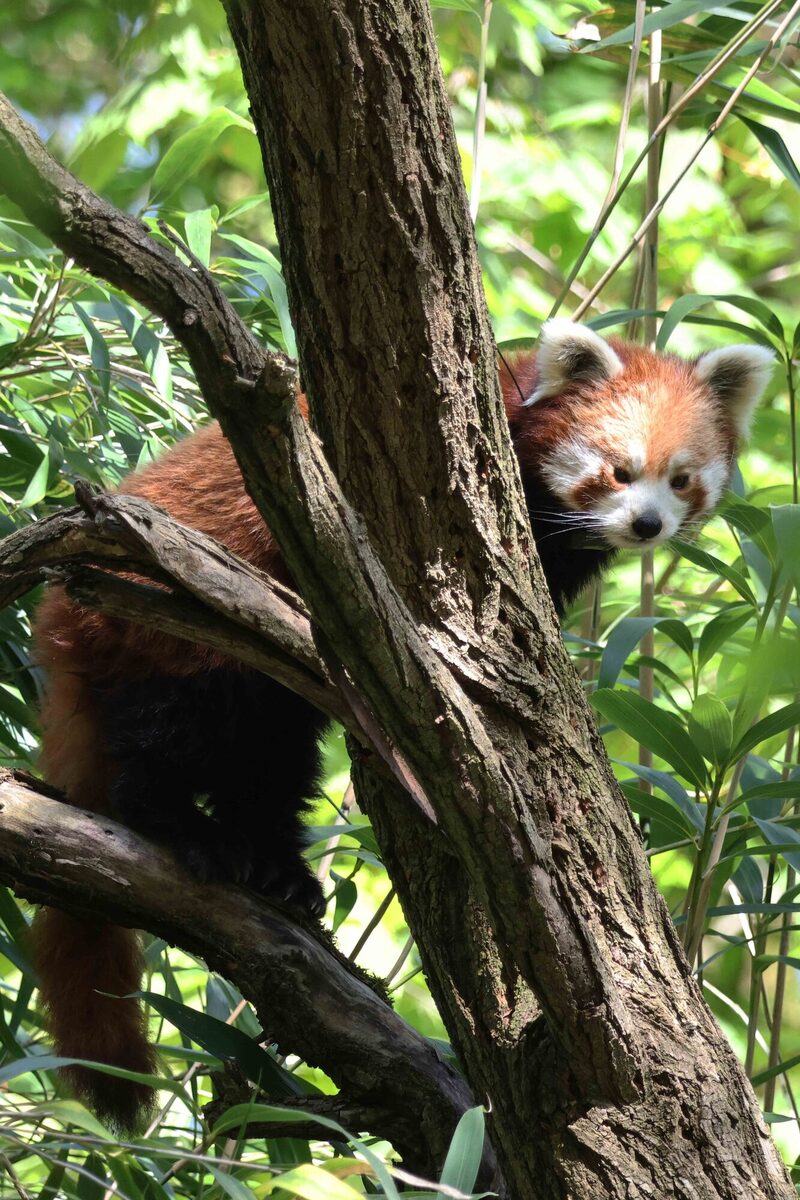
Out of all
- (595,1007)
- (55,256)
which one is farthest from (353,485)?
(55,256)

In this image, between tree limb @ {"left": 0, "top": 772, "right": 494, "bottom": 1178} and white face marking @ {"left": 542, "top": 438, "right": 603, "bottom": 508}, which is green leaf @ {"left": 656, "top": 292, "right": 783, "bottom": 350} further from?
tree limb @ {"left": 0, "top": 772, "right": 494, "bottom": 1178}

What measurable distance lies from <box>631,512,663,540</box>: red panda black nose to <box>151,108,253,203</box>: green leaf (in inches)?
44.5

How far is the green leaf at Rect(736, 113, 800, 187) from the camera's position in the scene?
2.13 metres

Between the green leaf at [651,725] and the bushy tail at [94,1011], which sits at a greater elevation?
the green leaf at [651,725]

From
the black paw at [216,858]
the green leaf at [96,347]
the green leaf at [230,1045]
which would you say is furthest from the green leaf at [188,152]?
the green leaf at [230,1045]

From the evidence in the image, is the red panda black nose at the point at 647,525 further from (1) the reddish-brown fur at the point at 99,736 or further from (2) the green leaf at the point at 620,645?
(1) the reddish-brown fur at the point at 99,736

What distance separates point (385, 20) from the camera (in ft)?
3.85

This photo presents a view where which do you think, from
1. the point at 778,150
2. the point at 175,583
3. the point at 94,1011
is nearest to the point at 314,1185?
the point at 175,583

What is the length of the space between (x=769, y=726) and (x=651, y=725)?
0.58 feet

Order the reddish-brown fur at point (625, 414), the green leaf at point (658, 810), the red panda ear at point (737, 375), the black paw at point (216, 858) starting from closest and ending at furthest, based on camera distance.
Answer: the black paw at point (216, 858) → the green leaf at point (658, 810) → the reddish-brown fur at point (625, 414) → the red panda ear at point (737, 375)

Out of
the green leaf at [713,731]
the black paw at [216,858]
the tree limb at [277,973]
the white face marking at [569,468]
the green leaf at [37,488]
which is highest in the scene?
the white face marking at [569,468]

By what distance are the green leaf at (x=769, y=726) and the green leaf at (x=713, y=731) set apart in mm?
23

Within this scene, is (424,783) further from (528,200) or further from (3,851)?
(528,200)

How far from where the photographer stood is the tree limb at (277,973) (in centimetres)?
164
